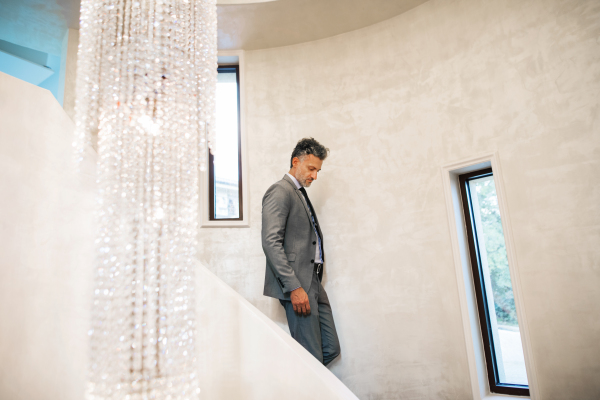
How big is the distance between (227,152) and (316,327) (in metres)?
1.82

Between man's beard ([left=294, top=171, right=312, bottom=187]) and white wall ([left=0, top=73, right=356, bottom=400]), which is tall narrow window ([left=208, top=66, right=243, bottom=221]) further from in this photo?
white wall ([left=0, top=73, right=356, bottom=400])

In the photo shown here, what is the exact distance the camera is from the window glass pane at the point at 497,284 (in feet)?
8.34

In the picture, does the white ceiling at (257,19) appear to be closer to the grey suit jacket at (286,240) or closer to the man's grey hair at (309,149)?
the man's grey hair at (309,149)

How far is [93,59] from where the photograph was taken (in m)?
1.78

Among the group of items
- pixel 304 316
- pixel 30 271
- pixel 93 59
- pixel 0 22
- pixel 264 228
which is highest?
pixel 0 22

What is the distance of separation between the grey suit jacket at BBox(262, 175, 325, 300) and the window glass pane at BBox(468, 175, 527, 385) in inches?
48.7

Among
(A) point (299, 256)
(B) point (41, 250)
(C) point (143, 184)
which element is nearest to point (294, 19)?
(A) point (299, 256)

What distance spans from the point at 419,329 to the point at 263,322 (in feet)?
4.56

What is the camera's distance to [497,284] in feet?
8.72

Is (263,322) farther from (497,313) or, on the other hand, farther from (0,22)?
(0,22)

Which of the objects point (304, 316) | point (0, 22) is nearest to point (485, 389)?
point (304, 316)

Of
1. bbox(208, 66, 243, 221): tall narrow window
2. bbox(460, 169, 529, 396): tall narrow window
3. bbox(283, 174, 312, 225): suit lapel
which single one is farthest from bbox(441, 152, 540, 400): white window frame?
bbox(208, 66, 243, 221): tall narrow window

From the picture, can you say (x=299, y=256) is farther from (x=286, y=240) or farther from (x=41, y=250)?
(x=41, y=250)

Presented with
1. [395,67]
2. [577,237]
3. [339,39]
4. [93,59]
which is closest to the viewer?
[93,59]
